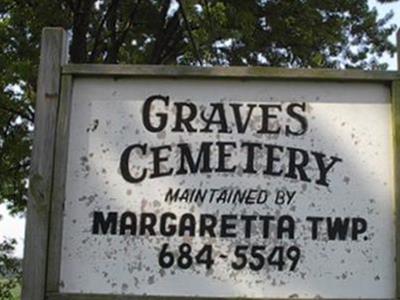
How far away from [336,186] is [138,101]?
1085 millimetres

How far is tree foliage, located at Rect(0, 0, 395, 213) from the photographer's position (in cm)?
1250

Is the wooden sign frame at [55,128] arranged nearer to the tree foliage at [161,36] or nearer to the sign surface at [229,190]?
the sign surface at [229,190]

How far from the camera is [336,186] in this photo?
12.4ft

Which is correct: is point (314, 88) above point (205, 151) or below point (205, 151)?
above

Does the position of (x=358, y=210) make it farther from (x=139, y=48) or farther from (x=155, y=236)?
(x=139, y=48)

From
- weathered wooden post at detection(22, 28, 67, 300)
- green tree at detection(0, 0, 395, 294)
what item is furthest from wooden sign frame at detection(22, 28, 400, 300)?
green tree at detection(0, 0, 395, 294)

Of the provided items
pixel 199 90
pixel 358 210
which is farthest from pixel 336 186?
pixel 199 90

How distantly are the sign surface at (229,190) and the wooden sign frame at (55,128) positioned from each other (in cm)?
4

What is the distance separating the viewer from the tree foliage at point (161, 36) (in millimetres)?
12500

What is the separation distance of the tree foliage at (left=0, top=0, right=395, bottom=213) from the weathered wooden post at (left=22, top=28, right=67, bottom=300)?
24.4 feet

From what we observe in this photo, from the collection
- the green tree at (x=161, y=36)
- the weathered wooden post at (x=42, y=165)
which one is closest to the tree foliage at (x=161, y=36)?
the green tree at (x=161, y=36)

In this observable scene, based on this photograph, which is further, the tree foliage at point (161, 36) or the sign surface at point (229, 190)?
the tree foliage at point (161, 36)

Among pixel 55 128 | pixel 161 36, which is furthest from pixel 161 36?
pixel 55 128

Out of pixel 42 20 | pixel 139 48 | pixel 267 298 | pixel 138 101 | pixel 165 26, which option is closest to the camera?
pixel 267 298
